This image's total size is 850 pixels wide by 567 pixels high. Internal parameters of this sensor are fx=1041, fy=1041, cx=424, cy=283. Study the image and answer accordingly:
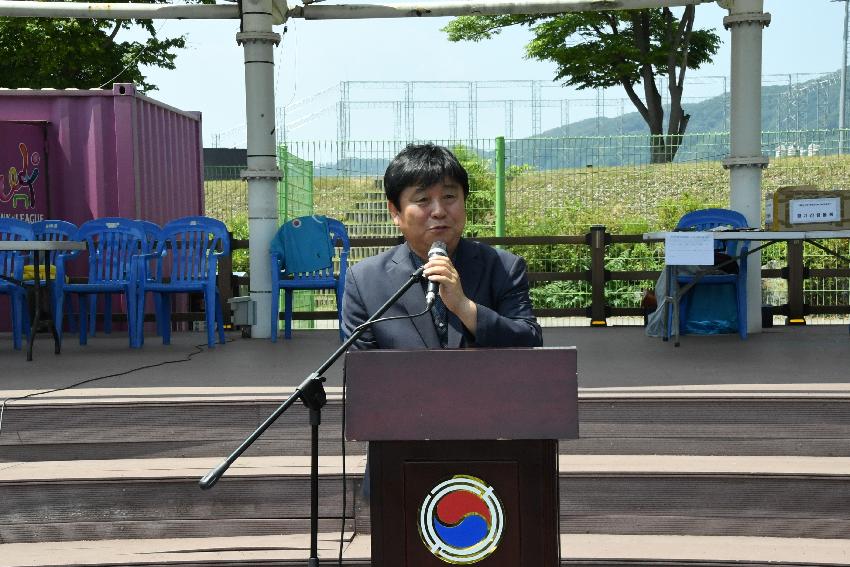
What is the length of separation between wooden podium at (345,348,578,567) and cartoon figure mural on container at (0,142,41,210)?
835cm

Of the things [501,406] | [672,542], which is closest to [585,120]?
[672,542]

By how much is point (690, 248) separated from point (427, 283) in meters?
5.04

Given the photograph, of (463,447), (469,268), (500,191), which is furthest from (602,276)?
(463,447)

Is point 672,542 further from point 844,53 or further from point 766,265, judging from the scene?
point 844,53

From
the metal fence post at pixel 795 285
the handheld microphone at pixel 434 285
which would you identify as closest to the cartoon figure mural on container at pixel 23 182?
the metal fence post at pixel 795 285

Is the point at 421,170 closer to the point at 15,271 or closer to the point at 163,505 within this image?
the point at 163,505

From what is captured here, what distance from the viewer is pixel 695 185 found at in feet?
47.9

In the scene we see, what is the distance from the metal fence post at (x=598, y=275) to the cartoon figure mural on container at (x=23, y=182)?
17.4 ft

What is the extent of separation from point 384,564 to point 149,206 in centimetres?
829

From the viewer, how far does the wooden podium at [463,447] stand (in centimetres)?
230

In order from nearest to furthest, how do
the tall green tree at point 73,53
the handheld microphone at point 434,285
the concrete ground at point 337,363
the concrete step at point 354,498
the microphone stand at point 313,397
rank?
1. the handheld microphone at point 434,285
2. the microphone stand at point 313,397
3. the concrete step at point 354,498
4. the concrete ground at point 337,363
5. the tall green tree at point 73,53

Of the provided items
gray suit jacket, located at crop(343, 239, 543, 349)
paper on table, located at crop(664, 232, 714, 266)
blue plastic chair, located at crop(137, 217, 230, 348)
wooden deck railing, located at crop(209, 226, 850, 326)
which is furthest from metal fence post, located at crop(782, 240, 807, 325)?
gray suit jacket, located at crop(343, 239, 543, 349)

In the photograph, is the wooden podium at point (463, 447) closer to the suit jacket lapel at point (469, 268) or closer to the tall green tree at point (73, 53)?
the suit jacket lapel at point (469, 268)

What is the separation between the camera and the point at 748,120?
8664mm
